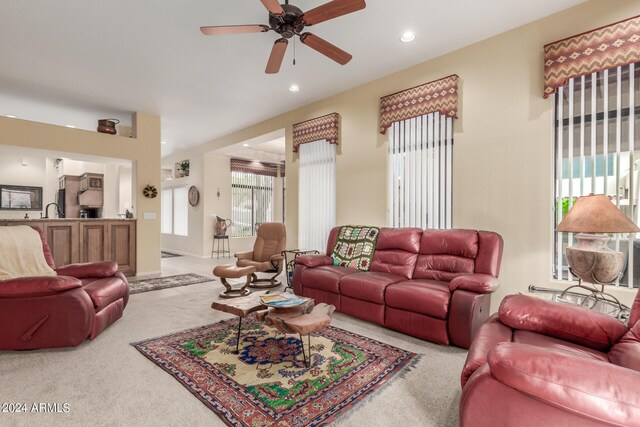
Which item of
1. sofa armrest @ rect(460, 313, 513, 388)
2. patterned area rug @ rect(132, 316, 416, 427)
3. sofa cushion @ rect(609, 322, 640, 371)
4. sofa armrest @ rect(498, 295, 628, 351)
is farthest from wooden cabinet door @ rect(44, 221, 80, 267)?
sofa cushion @ rect(609, 322, 640, 371)

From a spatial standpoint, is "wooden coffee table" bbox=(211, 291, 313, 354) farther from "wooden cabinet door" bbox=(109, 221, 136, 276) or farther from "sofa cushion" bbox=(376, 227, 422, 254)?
"wooden cabinet door" bbox=(109, 221, 136, 276)

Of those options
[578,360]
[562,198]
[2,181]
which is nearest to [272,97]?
[562,198]

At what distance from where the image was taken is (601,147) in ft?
8.84

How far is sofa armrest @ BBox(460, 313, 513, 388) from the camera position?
4.55 ft

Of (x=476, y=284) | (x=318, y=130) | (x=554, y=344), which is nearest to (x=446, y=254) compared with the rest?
(x=476, y=284)

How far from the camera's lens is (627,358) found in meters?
1.35

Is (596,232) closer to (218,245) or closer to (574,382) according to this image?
(574,382)

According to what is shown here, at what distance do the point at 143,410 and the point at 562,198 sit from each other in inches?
148

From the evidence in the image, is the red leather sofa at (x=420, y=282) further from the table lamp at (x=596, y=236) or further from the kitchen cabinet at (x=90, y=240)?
the kitchen cabinet at (x=90, y=240)

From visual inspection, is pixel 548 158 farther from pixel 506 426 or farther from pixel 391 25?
pixel 506 426

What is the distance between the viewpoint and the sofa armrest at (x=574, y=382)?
0.92 meters

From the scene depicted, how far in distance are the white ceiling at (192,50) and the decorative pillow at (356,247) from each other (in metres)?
2.19

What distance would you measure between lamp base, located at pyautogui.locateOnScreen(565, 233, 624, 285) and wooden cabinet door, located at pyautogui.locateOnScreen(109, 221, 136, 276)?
637cm

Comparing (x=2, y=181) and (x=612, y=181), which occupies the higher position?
(x=2, y=181)
